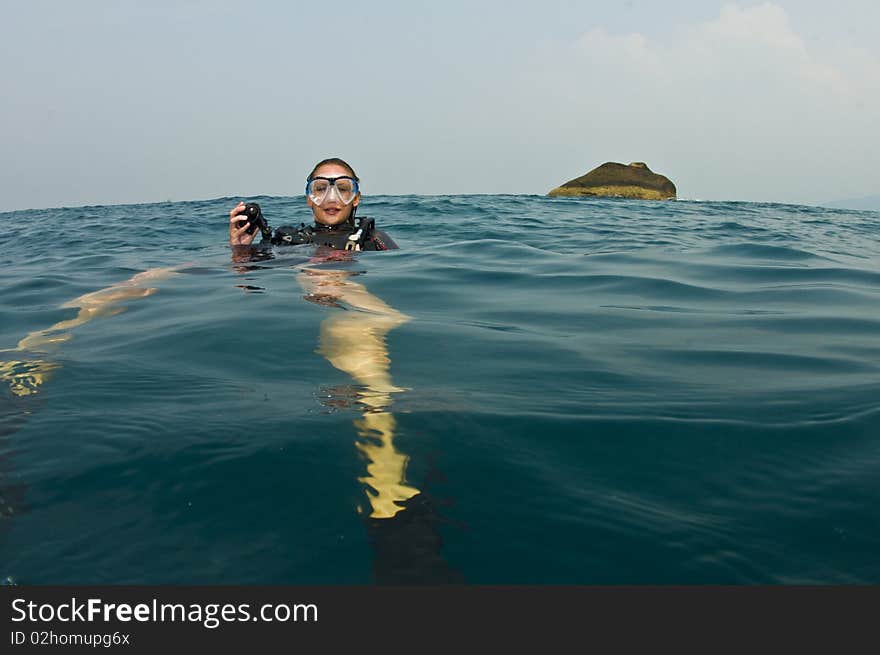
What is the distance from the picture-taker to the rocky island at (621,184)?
28.6 meters

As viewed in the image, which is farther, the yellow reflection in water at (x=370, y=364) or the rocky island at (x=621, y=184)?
the rocky island at (x=621, y=184)

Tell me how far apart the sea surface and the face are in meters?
2.24

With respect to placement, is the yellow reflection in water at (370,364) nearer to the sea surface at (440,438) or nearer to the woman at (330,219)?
the sea surface at (440,438)

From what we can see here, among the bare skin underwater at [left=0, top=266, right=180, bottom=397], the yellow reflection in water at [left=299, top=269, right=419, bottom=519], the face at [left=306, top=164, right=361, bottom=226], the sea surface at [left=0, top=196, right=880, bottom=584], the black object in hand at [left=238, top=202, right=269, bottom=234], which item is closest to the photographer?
the sea surface at [left=0, top=196, right=880, bottom=584]

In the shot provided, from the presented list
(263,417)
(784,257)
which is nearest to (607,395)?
(263,417)

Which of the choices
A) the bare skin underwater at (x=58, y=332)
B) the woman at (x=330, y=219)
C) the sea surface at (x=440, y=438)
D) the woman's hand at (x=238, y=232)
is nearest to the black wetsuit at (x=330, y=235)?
the woman at (x=330, y=219)

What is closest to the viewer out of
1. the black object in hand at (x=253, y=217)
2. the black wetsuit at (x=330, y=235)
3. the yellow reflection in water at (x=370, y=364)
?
the yellow reflection in water at (x=370, y=364)

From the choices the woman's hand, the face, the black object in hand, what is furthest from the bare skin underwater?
the face

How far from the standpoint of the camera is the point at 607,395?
2709 mm

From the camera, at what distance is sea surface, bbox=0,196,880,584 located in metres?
1.61

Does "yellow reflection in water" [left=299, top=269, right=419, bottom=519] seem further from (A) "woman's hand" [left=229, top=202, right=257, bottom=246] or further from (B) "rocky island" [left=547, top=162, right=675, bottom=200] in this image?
(B) "rocky island" [left=547, top=162, right=675, bottom=200]

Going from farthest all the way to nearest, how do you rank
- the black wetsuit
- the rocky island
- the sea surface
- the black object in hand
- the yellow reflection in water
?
the rocky island
the black wetsuit
the black object in hand
the yellow reflection in water
the sea surface

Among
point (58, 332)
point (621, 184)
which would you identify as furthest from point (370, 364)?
point (621, 184)

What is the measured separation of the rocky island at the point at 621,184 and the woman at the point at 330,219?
23323 mm
